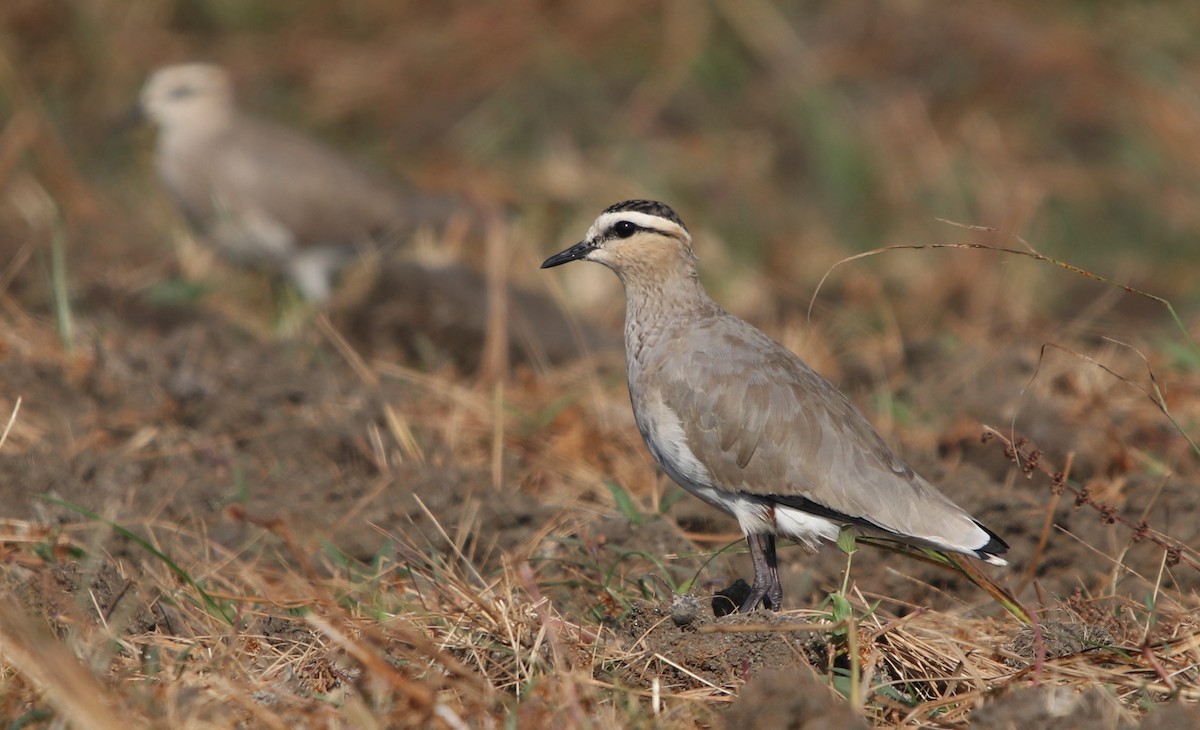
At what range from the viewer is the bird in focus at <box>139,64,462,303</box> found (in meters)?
9.05

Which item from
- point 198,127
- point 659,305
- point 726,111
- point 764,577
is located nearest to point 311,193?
point 198,127

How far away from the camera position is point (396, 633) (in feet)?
12.1

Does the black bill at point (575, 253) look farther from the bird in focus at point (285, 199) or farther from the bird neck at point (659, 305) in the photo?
the bird in focus at point (285, 199)

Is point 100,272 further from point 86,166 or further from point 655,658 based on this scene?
point 655,658

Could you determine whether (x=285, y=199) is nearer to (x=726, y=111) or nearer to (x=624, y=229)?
(x=726, y=111)

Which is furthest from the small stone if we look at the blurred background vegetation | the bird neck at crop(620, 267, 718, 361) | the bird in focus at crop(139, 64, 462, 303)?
the blurred background vegetation

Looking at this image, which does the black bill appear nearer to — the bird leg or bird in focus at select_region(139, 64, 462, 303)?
the bird leg

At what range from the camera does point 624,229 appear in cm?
505

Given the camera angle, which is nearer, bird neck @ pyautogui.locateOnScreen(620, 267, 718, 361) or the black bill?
bird neck @ pyautogui.locateOnScreen(620, 267, 718, 361)

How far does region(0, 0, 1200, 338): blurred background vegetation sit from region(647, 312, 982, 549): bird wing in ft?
15.9

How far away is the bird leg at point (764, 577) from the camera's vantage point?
4324 millimetres

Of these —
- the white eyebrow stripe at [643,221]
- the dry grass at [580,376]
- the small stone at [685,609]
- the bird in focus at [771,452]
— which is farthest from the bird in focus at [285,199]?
the small stone at [685,609]

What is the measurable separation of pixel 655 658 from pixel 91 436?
297cm

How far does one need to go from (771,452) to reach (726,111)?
24.8 ft
